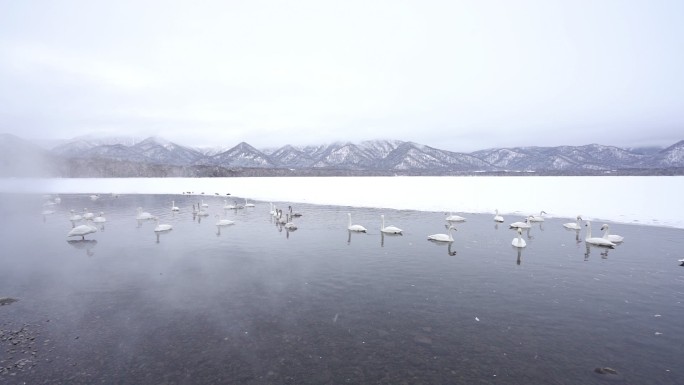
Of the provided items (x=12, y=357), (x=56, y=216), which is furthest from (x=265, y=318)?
(x=56, y=216)

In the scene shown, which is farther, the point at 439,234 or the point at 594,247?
the point at 439,234

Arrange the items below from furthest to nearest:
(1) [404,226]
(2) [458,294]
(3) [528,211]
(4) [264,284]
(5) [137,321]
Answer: (3) [528,211]
(1) [404,226]
(4) [264,284]
(2) [458,294]
(5) [137,321]

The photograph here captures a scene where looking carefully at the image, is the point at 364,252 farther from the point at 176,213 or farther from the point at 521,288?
the point at 176,213

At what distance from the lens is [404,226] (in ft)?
102

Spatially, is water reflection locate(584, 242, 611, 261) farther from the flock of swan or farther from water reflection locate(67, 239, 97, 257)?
water reflection locate(67, 239, 97, 257)

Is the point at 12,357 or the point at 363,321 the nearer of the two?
the point at 12,357

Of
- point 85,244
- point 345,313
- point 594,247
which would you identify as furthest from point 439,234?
point 85,244

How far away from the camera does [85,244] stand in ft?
83.3

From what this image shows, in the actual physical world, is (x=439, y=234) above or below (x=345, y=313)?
above

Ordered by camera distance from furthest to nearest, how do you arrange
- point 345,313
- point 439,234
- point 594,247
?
1. point 439,234
2. point 594,247
3. point 345,313

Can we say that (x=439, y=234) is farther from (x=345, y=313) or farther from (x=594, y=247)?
(x=345, y=313)

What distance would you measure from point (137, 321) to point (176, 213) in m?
32.1

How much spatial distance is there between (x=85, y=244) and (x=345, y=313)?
21339 mm

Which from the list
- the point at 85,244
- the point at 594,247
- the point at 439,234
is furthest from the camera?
the point at 85,244
